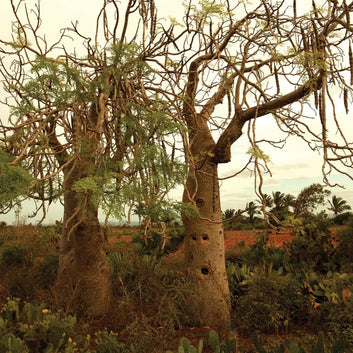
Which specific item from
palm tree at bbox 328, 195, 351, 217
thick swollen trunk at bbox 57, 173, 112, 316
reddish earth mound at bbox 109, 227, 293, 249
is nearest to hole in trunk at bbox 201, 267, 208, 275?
thick swollen trunk at bbox 57, 173, 112, 316

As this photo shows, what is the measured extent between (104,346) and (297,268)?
550 cm

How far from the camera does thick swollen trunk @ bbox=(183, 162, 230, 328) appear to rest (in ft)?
20.2

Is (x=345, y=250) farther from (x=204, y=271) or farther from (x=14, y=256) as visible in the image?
(x=14, y=256)

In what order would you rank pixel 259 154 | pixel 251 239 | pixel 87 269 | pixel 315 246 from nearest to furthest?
pixel 259 154
pixel 87 269
pixel 315 246
pixel 251 239

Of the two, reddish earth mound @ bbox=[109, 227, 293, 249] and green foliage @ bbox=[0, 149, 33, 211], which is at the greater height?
green foliage @ bbox=[0, 149, 33, 211]

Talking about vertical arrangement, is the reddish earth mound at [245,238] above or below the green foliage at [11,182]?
below

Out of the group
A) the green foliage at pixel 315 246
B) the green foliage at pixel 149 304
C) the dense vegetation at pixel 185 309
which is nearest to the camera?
the dense vegetation at pixel 185 309

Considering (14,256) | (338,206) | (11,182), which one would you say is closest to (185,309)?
(11,182)

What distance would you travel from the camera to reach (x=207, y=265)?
616 cm

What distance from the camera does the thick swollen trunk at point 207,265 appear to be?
6.14 meters

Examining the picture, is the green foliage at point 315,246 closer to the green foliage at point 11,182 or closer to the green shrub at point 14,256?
the green shrub at point 14,256

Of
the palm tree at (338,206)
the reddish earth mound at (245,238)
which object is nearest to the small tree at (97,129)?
the reddish earth mound at (245,238)

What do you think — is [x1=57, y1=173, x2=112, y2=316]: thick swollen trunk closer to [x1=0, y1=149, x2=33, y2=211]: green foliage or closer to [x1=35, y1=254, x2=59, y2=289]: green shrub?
[x1=35, y1=254, x2=59, y2=289]: green shrub

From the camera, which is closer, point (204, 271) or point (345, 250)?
point (204, 271)
